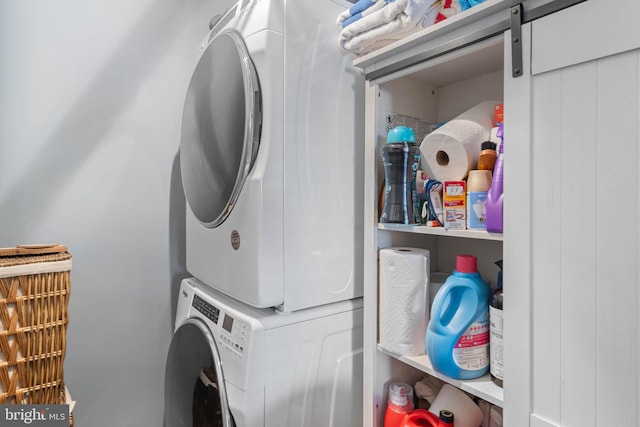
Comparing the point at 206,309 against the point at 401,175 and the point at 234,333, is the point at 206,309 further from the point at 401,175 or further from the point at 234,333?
the point at 401,175

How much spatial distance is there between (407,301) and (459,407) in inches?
18.4

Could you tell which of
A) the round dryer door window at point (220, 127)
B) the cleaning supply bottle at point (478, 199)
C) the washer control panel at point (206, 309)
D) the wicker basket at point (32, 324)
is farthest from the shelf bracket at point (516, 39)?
the wicker basket at point (32, 324)

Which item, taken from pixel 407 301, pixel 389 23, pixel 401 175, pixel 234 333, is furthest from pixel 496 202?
pixel 234 333

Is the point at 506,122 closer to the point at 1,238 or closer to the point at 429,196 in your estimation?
the point at 429,196

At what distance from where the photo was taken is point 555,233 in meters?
0.87

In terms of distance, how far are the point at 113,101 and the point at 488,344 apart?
2.06m

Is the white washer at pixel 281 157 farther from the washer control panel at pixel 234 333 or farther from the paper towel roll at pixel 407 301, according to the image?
the paper towel roll at pixel 407 301

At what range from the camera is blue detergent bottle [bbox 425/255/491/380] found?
1.10 meters

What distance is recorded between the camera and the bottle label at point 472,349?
3.61ft

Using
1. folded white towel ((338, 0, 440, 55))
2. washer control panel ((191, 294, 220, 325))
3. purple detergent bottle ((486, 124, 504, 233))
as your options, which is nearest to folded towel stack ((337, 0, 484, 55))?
folded white towel ((338, 0, 440, 55))

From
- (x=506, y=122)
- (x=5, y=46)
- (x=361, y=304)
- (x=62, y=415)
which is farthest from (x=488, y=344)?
(x=5, y=46)

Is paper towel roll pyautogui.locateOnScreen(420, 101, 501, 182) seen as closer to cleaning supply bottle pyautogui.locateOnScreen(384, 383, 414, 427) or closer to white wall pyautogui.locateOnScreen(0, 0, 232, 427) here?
cleaning supply bottle pyautogui.locateOnScreen(384, 383, 414, 427)

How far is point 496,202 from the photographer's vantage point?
3.26ft

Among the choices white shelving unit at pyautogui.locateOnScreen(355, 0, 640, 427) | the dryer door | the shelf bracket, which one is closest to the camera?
white shelving unit at pyautogui.locateOnScreen(355, 0, 640, 427)
